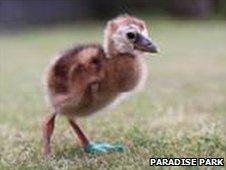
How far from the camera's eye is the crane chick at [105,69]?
3.50 m

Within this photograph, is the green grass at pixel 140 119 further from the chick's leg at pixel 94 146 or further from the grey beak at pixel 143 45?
the grey beak at pixel 143 45

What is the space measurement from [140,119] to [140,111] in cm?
40

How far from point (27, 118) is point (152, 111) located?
3.27 feet

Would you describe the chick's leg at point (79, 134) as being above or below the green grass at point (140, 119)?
above

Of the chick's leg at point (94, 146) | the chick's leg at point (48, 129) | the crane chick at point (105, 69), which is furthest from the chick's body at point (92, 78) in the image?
the chick's leg at point (94, 146)

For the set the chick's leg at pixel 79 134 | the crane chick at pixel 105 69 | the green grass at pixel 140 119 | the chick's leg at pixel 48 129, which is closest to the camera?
the crane chick at pixel 105 69

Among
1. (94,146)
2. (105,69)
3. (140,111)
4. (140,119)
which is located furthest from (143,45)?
(140,111)

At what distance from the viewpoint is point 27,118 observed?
542 cm

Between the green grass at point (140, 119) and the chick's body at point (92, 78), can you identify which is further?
the green grass at point (140, 119)

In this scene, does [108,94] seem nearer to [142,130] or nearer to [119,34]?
[119,34]

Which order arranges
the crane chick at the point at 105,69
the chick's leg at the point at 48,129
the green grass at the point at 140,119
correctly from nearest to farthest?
1. the crane chick at the point at 105,69
2. the green grass at the point at 140,119
3. the chick's leg at the point at 48,129

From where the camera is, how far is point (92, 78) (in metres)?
3.49

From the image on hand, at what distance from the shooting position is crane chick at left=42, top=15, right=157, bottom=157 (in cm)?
350

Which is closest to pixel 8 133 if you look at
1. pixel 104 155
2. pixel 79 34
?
pixel 104 155
